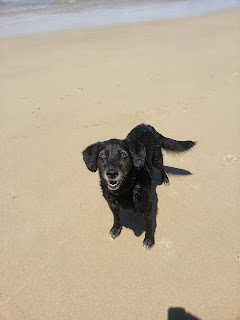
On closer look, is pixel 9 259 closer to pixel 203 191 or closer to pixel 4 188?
pixel 4 188

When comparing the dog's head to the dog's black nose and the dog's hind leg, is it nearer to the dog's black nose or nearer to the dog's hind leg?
the dog's black nose

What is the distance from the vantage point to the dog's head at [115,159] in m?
2.92

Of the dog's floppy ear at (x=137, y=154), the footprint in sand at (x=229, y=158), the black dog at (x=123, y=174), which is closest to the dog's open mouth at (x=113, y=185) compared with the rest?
the black dog at (x=123, y=174)

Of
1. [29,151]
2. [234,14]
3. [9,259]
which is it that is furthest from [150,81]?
[234,14]

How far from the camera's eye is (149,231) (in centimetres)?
342

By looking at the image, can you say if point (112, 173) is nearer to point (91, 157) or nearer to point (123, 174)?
point (123, 174)

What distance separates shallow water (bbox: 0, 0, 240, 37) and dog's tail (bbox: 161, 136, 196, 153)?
1315 centimetres

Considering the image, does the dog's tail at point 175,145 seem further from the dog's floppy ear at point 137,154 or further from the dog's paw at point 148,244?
the dog's paw at point 148,244

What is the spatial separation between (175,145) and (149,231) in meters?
1.45

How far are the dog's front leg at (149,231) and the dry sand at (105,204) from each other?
0.09 meters

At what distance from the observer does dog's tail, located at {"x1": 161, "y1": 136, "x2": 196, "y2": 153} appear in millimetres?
4152

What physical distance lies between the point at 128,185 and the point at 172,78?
5517 millimetres

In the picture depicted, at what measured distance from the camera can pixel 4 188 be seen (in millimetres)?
4508

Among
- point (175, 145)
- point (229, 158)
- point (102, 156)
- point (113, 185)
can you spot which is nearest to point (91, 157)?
point (102, 156)
